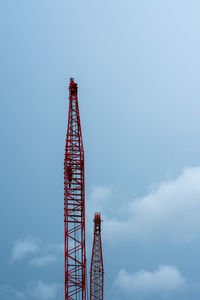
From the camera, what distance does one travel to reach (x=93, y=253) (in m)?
65.6

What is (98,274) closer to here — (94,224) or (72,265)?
(94,224)

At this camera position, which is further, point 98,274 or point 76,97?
point 98,274

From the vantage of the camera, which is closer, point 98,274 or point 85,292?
point 85,292

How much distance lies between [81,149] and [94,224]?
17858 mm

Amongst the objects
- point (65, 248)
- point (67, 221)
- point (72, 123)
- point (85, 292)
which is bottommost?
point (85, 292)

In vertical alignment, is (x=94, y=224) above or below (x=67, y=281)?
above

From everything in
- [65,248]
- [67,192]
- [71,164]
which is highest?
[71,164]

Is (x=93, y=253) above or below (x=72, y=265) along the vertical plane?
above

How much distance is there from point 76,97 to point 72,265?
24.8 m

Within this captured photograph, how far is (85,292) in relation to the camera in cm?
5262

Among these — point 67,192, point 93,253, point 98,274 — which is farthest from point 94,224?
point 67,192

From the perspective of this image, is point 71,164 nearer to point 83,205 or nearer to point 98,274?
point 83,205

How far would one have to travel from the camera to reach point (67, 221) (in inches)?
2042

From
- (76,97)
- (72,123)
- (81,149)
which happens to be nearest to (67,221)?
(81,149)
